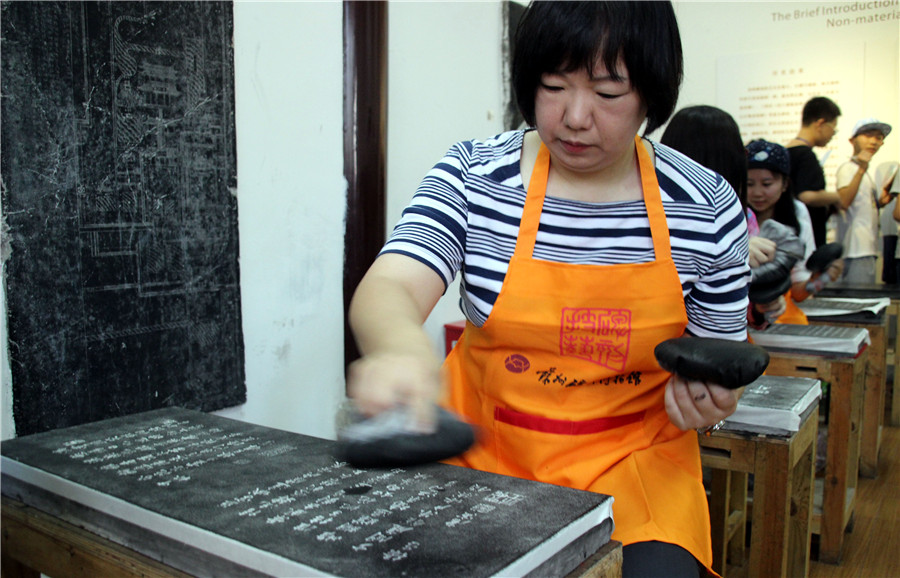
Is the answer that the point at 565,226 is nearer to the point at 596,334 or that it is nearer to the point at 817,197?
the point at 596,334

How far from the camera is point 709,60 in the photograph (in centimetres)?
441

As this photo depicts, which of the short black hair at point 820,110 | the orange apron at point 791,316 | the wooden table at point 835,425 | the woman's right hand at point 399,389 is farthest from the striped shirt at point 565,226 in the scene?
the short black hair at point 820,110

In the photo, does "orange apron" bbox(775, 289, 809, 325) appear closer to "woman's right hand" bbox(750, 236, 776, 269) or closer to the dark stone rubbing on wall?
"woman's right hand" bbox(750, 236, 776, 269)

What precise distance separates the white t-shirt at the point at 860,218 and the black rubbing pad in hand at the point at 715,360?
154 inches

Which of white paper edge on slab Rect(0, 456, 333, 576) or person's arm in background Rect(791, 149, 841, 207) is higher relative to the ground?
person's arm in background Rect(791, 149, 841, 207)

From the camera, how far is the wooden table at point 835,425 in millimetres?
2072

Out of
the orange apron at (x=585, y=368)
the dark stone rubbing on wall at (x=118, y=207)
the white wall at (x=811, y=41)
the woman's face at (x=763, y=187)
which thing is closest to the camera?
the orange apron at (x=585, y=368)

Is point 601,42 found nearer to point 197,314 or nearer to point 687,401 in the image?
point 687,401

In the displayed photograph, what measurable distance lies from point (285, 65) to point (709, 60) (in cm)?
322

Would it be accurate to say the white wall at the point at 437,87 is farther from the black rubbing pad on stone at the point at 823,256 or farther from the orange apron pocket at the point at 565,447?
the orange apron pocket at the point at 565,447

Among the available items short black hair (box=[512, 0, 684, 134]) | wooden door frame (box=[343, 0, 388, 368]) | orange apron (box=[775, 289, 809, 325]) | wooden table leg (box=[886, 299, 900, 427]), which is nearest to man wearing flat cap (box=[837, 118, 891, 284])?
wooden table leg (box=[886, 299, 900, 427])

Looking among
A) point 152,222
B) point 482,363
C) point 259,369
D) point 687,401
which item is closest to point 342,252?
point 259,369

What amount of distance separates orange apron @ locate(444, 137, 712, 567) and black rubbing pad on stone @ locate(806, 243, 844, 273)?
163 centimetres

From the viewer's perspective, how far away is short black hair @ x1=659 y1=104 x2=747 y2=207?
6.35ft
